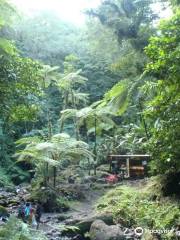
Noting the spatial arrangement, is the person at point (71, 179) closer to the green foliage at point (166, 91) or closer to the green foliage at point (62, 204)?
the green foliage at point (62, 204)

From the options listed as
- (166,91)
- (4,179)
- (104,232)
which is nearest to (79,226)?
(104,232)

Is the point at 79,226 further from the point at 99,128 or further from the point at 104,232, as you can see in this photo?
the point at 99,128

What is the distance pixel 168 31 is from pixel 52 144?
5.62m

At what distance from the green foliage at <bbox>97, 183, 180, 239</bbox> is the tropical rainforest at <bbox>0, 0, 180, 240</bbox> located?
0.02m

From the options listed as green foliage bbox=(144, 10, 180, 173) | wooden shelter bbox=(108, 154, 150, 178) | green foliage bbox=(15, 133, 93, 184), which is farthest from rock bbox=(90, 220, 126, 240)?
wooden shelter bbox=(108, 154, 150, 178)

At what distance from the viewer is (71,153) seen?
11195 millimetres

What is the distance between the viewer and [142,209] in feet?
23.1

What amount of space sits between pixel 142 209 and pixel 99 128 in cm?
769

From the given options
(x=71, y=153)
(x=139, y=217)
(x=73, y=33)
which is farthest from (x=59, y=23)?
(x=139, y=217)

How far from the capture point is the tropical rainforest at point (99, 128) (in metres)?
5.90

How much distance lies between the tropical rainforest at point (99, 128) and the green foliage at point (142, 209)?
2cm

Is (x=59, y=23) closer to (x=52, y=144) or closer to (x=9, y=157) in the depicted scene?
(x=9, y=157)

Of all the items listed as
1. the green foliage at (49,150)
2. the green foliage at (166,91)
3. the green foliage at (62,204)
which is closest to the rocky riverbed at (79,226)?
the green foliage at (62,204)

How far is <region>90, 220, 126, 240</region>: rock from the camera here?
242 inches
